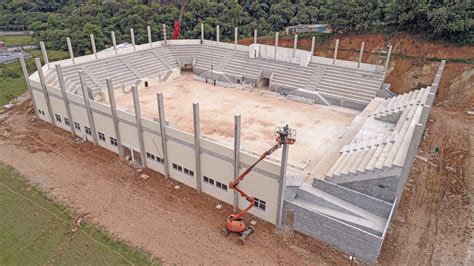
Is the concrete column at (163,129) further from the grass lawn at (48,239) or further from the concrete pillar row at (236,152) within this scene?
the grass lawn at (48,239)

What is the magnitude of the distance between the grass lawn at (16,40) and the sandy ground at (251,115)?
49480 mm

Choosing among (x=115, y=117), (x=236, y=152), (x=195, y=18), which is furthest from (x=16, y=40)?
(x=236, y=152)

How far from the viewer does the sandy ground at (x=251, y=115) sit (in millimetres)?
21406

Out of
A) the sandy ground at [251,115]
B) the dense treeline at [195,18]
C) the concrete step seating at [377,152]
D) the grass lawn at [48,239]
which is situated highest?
the dense treeline at [195,18]

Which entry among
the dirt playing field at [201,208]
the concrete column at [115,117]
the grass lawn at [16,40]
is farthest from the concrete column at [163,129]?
the grass lawn at [16,40]

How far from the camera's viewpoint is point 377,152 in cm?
1694

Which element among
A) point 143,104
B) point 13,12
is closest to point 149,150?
point 143,104

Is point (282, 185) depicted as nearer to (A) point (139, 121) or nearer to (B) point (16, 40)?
(A) point (139, 121)

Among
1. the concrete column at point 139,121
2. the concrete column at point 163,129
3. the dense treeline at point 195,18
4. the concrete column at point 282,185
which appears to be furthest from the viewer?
the dense treeline at point 195,18

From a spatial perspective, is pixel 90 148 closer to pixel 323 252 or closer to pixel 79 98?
pixel 79 98

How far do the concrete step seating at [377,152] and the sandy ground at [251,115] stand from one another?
7.07 ft

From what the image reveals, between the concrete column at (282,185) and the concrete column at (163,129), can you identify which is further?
the concrete column at (163,129)

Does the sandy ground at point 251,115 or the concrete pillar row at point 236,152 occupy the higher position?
the concrete pillar row at point 236,152

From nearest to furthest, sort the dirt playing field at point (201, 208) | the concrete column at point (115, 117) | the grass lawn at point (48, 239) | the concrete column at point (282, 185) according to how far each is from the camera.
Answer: the concrete column at point (282, 185)
the grass lawn at point (48, 239)
the dirt playing field at point (201, 208)
the concrete column at point (115, 117)
